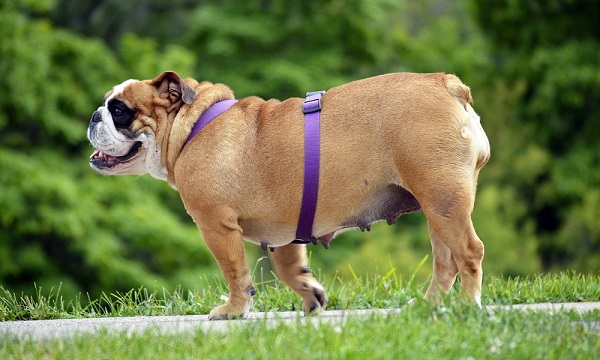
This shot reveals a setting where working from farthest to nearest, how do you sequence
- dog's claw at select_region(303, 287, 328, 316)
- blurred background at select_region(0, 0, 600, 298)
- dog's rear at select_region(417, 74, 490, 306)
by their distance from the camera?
1. blurred background at select_region(0, 0, 600, 298)
2. dog's claw at select_region(303, 287, 328, 316)
3. dog's rear at select_region(417, 74, 490, 306)

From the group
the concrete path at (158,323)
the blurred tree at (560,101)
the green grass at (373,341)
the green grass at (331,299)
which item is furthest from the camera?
the blurred tree at (560,101)

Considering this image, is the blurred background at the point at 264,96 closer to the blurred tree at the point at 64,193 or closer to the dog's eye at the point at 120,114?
the blurred tree at the point at 64,193

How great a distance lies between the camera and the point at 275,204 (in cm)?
698

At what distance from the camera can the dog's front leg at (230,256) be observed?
6934 millimetres

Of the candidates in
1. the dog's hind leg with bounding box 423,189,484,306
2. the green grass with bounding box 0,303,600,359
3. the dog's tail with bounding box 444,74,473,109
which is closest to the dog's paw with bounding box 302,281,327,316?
the dog's hind leg with bounding box 423,189,484,306

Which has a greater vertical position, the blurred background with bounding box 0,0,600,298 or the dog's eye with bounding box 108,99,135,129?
the dog's eye with bounding box 108,99,135,129

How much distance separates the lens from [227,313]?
6988 mm

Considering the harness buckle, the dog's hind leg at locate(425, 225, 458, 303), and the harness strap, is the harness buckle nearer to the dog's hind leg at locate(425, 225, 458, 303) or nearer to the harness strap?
the harness strap

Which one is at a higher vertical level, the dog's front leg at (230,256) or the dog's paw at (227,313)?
the dog's front leg at (230,256)

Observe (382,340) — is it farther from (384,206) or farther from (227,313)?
(227,313)

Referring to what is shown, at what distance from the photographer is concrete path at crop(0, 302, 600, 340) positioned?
613 cm

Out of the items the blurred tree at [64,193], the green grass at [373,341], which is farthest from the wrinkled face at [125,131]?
the blurred tree at [64,193]

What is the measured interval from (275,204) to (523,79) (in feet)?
76.3

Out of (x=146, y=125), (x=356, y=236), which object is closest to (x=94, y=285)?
(x=356, y=236)
